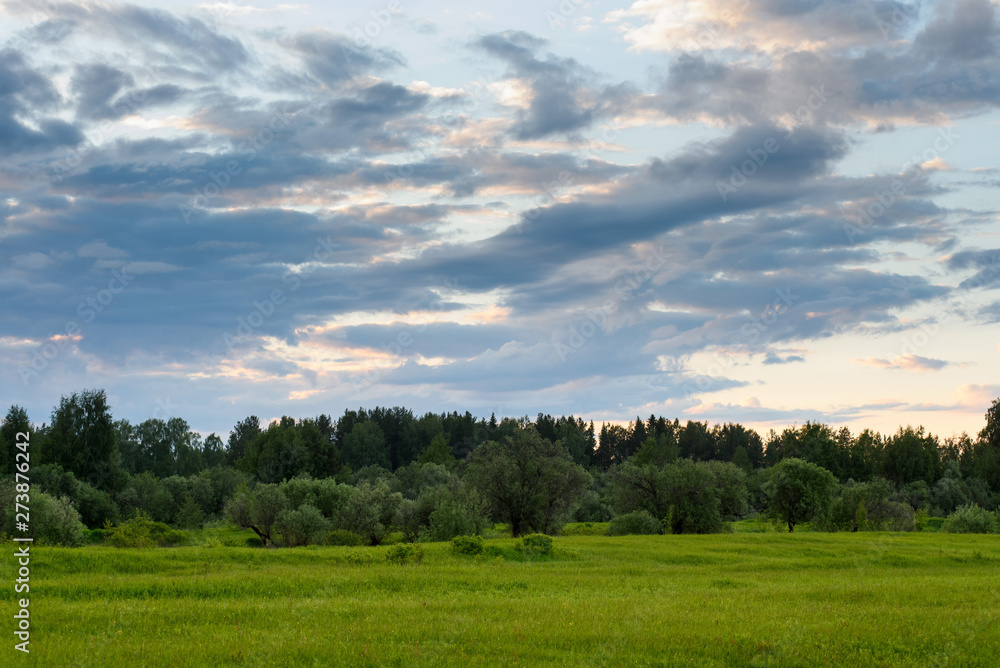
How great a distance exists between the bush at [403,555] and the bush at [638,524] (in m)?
32.0

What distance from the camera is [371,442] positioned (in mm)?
177625

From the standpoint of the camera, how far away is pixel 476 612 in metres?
20.6

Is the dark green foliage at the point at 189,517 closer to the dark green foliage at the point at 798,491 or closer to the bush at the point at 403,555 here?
the bush at the point at 403,555

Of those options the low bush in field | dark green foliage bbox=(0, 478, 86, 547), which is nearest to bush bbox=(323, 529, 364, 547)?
dark green foliage bbox=(0, 478, 86, 547)

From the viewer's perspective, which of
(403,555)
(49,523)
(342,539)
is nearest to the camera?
(403,555)

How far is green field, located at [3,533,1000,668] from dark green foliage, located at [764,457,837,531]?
3654 centimetres

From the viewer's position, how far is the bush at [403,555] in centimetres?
3378

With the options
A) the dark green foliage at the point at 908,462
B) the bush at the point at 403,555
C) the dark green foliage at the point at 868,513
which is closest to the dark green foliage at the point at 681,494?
the dark green foliage at the point at 868,513

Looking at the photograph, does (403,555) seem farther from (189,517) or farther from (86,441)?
(86,441)

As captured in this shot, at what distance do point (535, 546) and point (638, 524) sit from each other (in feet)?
87.1

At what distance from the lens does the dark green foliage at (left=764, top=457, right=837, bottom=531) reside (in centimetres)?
7206

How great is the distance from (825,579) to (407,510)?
35921 millimetres

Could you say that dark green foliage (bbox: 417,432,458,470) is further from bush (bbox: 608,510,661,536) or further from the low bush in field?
bush (bbox: 608,510,661,536)

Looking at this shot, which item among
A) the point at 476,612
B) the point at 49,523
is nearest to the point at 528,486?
the point at 49,523
